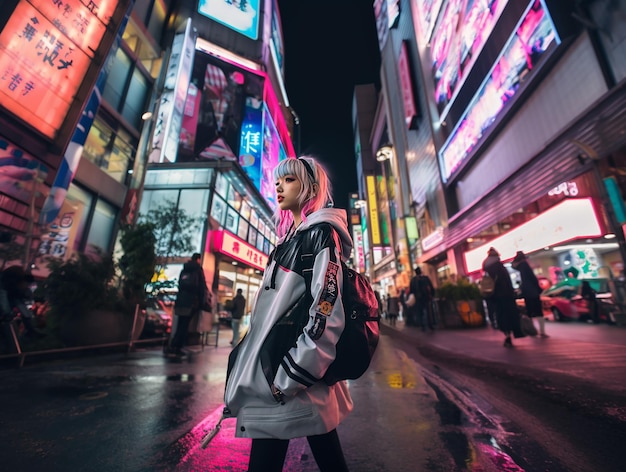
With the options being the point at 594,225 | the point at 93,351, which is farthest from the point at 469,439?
the point at 594,225

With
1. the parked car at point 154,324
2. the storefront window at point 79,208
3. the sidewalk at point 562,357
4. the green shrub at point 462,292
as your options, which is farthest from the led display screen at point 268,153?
the sidewalk at point 562,357

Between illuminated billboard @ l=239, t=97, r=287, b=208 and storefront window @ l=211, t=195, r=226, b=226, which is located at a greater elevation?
illuminated billboard @ l=239, t=97, r=287, b=208

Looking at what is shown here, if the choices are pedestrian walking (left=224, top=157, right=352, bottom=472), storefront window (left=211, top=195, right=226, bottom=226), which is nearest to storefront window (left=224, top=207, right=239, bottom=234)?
storefront window (left=211, top=195, right=226, bottom=226)

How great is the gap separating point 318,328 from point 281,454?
49cm

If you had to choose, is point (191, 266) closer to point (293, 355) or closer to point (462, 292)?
point (293, 355)

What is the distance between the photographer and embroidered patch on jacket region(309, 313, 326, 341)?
3.21 feet

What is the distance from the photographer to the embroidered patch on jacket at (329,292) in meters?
1.02

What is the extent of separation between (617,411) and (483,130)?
543 inches

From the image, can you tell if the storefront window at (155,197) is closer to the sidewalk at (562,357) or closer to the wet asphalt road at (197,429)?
the wet asphalt road at (197,429)

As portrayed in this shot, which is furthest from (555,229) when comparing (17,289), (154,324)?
(17,289)

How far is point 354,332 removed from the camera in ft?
3.42

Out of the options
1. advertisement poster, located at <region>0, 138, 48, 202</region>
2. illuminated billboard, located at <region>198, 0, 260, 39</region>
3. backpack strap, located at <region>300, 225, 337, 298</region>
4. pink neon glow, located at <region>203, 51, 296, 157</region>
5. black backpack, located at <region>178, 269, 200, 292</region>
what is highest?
illuminated billboard, located at <region>198, 0, 260, 39</region>

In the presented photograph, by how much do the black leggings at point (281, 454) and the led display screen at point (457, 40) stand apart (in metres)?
16.0

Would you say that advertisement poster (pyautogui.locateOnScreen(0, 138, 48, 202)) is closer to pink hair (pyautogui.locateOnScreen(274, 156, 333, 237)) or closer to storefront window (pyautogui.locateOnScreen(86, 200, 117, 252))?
storefront window (pyautogui.locateOnScreen(86, 200, 117, 252))
